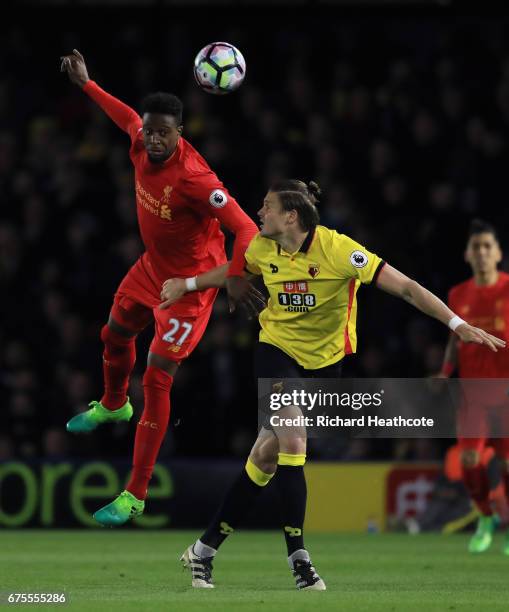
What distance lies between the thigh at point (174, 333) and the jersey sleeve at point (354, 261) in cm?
153

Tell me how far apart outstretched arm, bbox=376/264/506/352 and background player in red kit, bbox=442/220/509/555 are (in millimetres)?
3944

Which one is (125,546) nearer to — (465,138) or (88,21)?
(465,138)

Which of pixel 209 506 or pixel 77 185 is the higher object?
pixel 77 185

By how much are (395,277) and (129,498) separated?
A: 7.34 feet

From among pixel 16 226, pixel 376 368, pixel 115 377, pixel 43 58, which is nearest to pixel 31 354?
pixel 16 226

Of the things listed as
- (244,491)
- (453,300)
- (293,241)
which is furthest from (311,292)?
(453,300)

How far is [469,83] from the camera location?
54.8 feet

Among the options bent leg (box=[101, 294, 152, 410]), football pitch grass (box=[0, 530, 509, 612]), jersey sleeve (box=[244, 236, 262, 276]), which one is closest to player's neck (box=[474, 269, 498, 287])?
football pitch grass (box=[0, 530, 509, 612])

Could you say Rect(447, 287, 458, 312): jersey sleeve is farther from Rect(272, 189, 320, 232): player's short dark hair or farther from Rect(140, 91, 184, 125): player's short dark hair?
Rect(272, 189, 320, 232): player's short dark hair

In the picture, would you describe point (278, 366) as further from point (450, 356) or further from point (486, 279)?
point (486, 279)

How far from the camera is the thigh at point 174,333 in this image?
9312 millimetres

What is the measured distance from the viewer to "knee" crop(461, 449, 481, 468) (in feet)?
39.1

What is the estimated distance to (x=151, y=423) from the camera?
936cm

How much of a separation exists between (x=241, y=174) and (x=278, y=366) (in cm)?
793
